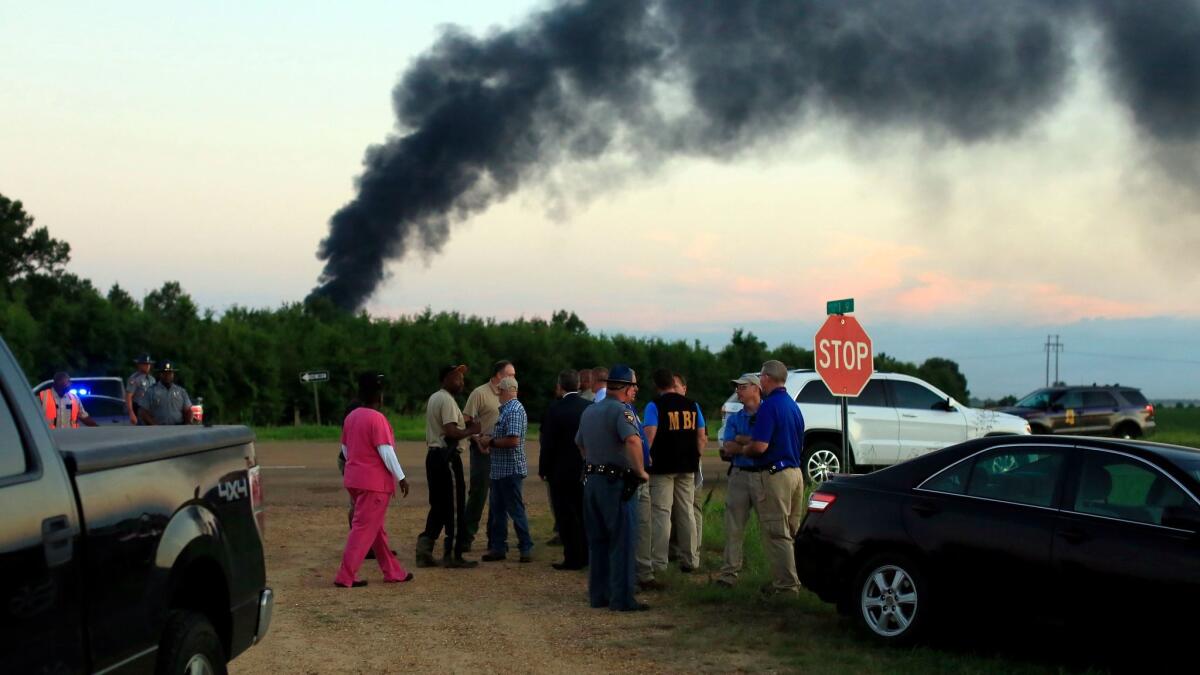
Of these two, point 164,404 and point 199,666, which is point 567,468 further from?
point 199,666

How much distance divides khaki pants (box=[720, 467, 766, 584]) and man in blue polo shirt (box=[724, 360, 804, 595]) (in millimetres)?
201

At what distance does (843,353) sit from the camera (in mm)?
13984

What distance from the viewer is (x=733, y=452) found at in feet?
38.2

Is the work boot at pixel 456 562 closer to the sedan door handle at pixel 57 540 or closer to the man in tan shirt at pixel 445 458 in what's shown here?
the man in tan shirt at pixel 445 458

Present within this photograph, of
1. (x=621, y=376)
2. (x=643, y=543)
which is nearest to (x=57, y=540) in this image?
(x=621, y=376)

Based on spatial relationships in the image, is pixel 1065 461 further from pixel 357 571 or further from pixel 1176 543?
pixel 357 571

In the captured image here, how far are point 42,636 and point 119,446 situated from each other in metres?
1.02

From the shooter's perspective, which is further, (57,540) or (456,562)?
(456,562)

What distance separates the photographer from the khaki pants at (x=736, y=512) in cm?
1155

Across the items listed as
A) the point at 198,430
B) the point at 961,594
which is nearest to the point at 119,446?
the point at 198,430

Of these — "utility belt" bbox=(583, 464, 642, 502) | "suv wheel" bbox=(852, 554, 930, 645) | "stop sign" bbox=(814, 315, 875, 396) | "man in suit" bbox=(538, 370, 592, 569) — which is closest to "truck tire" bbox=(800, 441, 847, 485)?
"stop sign" bbox=(814, 315, 875, 396)

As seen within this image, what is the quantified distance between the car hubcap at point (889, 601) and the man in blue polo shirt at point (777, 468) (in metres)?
1.81

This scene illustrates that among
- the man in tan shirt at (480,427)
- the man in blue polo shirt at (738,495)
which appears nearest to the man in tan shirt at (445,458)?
the man in tan shirt at (480,427)

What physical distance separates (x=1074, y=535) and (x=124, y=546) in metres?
5.94
